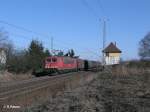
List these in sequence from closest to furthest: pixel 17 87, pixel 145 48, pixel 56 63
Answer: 1. pixel 17 87
2. pixel 56 63
3. pixel 145 48

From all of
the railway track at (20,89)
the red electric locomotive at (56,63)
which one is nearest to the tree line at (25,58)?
the red electric locomotive at (56,63)

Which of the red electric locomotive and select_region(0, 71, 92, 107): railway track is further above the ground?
the red electric locomotive

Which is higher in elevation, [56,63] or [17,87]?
[56,63]

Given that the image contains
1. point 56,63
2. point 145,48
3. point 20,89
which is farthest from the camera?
point 145,48

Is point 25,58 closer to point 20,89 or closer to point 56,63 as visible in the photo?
point 56,63

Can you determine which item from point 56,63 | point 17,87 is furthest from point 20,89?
point 56,63

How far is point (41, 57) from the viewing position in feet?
251

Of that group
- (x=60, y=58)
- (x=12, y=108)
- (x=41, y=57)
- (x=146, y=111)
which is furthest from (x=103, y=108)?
(x=41, y=57)

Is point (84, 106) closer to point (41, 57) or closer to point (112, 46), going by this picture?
point (41, 57)

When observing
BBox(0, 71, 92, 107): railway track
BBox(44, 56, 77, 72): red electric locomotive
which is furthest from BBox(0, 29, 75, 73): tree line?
BBox(0, 71, 92, 107): railway track

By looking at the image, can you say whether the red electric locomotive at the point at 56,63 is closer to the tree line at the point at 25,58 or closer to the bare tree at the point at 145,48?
the tree line at the point at 25,58

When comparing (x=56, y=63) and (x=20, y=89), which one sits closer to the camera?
(x=20, y=89)

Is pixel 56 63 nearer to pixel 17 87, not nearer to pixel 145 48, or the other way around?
pixel 17 87

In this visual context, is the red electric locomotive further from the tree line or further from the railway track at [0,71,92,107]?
the railway track at [0,71,92,107]
